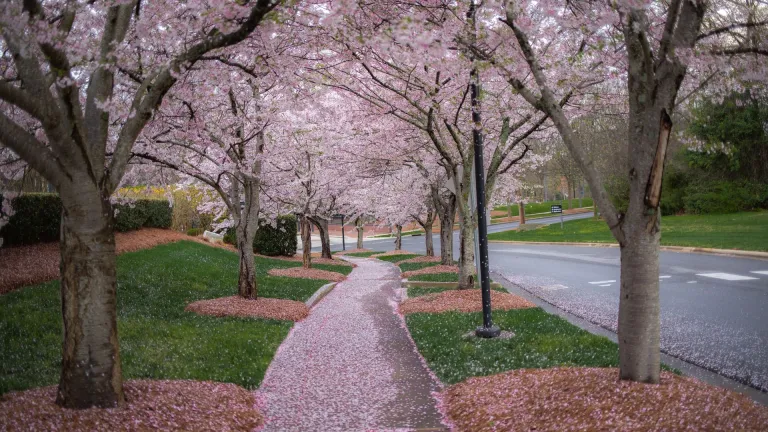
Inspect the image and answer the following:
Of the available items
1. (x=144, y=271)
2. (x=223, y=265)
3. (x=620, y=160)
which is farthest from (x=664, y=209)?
(x=144, y=271)

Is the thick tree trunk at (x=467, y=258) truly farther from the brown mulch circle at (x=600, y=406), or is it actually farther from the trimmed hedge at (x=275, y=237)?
the trimmed hedge at (x=275, y=237)

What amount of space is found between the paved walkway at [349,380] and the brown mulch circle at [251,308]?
1.60 feet

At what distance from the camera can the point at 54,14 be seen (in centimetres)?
684

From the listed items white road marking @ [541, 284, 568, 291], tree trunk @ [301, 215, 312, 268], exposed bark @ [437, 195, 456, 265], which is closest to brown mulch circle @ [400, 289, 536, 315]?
white road marking @ [541, 284, 568, 291]

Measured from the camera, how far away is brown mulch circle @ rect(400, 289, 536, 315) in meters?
11.8

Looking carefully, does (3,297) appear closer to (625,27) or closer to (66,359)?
(66,359)

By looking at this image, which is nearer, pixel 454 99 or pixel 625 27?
pixel 625 27

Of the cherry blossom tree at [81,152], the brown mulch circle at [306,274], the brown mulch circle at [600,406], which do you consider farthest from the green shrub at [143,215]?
the brown mulch circle at [600,406]

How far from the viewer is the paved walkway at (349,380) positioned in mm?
5621

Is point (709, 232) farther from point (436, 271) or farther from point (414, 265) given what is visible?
point (436, 271)

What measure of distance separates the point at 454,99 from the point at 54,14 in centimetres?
733

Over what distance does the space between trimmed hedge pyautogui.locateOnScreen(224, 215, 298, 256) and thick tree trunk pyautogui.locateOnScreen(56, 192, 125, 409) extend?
24.3 m

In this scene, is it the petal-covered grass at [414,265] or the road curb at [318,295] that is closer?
the road curb at [318,295]

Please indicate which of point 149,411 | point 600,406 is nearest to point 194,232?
point 149,411
